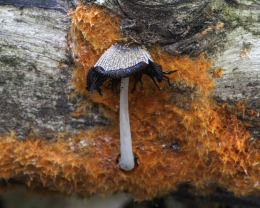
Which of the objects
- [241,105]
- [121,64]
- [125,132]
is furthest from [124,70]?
[241,105]

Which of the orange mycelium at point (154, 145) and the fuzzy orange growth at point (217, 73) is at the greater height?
the fuzzy orange growth at point (217, 73)

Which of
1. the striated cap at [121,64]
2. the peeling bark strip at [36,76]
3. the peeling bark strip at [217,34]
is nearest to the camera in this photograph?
the striated cap at [121,64]

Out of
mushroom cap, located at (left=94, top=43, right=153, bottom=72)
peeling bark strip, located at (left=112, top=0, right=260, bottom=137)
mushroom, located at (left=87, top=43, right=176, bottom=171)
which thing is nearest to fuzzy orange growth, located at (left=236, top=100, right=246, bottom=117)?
peeling bark strip, located at (left=112, top=0, right=260, bottom=137)

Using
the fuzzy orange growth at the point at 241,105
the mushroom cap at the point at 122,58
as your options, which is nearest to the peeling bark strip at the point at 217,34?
the fuzzy orange growth at the point at 241,105

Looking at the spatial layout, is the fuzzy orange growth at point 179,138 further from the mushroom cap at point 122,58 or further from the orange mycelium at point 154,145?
the mushroom cap at point 122,58

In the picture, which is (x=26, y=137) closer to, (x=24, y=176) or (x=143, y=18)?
(x=24, y=176)

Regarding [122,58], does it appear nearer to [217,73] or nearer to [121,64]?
[121,64]

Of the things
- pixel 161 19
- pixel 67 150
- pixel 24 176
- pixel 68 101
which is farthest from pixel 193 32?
pixel 24 176
